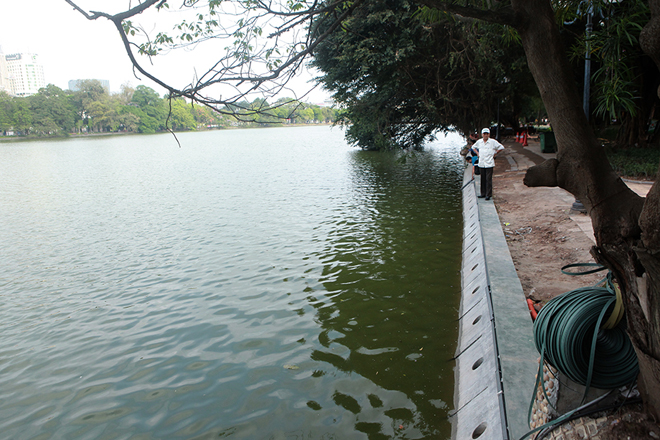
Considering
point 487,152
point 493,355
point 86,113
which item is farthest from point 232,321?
point 86,113

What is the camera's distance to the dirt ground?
285 centimetres

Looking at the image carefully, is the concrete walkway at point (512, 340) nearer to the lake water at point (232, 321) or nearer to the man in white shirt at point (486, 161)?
the lake water at point (232, 321)

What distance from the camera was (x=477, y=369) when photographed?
183 inches

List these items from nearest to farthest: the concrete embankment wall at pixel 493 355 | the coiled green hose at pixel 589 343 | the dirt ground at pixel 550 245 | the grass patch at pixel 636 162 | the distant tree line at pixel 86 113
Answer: the dirt ground at pixel 550 245
the coiled green hose at pixel 589 343
the concrete embankment wall at pixel 493 355
the grass patch at pixel 636 162
the distant tree line at pixel 86 113

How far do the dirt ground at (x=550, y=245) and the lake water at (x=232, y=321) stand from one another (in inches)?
49.0

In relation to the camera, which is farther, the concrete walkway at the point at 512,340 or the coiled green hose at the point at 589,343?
the concrete walkway at the point at 512,340

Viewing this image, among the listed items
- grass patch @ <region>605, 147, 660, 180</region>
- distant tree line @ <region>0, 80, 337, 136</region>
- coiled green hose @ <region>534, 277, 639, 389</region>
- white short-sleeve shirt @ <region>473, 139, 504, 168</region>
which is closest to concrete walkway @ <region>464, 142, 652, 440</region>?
coiled green hose @ <region>534, 277, 639, 389</region>

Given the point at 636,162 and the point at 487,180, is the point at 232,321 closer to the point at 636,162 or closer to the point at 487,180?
the point at 487,180

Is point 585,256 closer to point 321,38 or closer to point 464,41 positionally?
point 321,38

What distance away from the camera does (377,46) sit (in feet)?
58.4

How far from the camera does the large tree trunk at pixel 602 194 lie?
2580 millimetres

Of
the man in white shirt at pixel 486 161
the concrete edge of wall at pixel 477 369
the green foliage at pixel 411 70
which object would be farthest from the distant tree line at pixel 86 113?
the concrete edge of wall at pixel 477 369

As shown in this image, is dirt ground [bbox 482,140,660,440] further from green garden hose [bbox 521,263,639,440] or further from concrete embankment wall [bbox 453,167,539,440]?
concrete embankment wall [bbox 453,167,539,440]

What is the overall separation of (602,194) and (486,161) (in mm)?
9081
